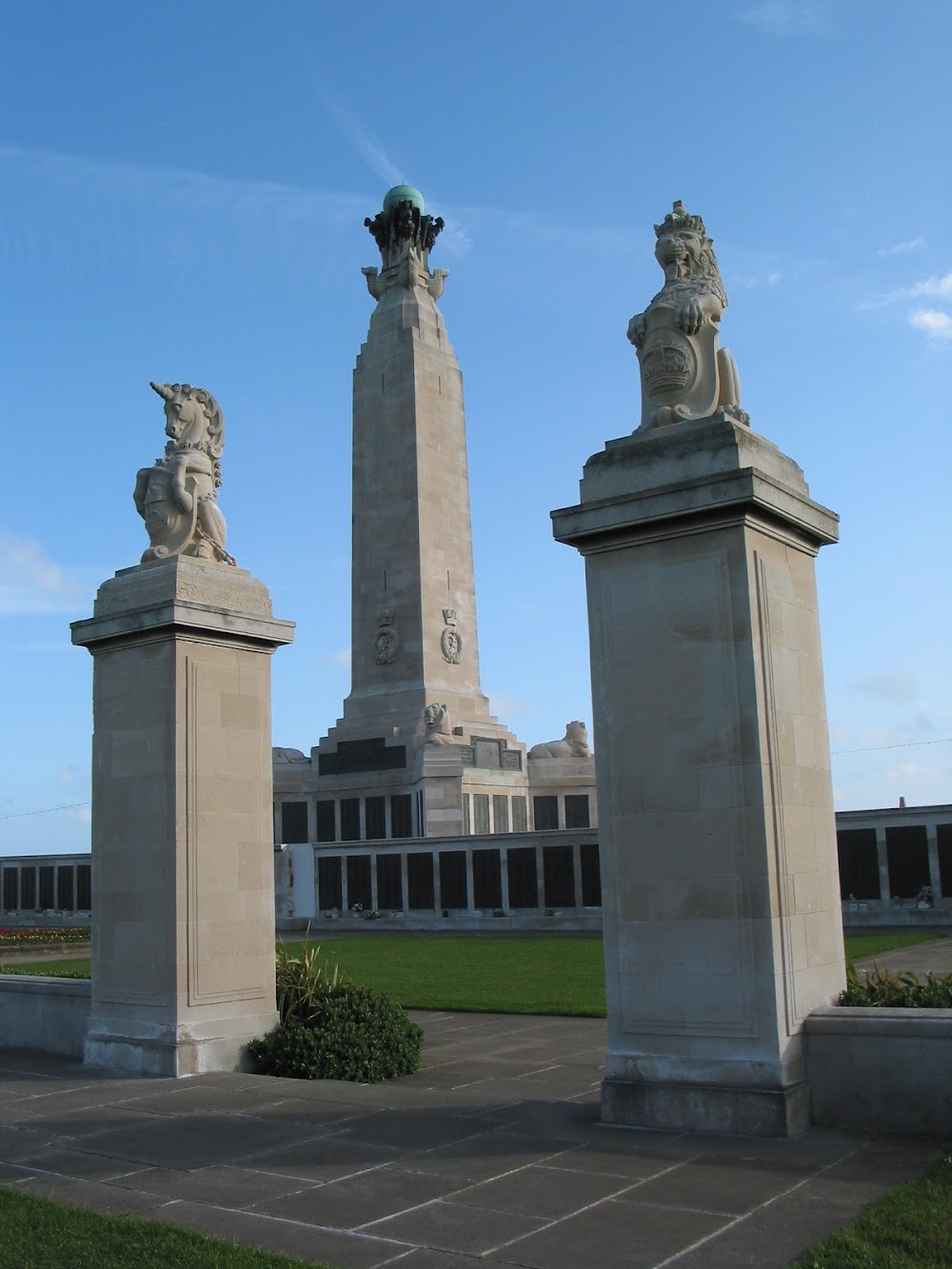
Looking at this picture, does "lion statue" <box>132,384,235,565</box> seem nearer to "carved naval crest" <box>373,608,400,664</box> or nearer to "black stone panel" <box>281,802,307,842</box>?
"carved naval crest" <box>373,608,400,664</box>

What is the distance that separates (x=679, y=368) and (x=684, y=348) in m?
0.15

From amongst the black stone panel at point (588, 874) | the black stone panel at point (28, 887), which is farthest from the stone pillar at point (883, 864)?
the black stone panel at point (28, 887)

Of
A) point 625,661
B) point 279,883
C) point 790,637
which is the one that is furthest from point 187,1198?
point 279,883

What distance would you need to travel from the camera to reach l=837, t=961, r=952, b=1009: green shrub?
8.91 m

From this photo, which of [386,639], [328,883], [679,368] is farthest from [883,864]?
[386,639]

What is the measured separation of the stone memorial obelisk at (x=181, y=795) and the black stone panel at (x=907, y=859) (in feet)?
60.5

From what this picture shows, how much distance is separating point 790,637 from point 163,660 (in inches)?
244

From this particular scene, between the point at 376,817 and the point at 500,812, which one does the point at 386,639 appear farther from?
the point at 500,812

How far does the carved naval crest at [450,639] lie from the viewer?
4444cm

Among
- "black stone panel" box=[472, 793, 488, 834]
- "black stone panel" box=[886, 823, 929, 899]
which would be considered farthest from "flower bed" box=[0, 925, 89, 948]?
"black stone panel" box=[886, 823, 929, 899]

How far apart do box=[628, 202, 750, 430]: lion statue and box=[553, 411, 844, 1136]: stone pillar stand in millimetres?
270

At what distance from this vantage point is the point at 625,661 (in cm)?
938

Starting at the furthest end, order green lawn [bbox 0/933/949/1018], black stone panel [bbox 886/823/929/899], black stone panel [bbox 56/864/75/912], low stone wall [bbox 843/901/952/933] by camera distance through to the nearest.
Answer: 1. black stone panel [bbox 56/864/75/912]
2. black stone panel [bbox 886/823/929/899]
3. low stone wall [bbox 843/901/952/933]
4. green lawn [bbox 0/933/949/1018]

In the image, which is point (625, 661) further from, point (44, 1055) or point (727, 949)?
point (44, 1055)
